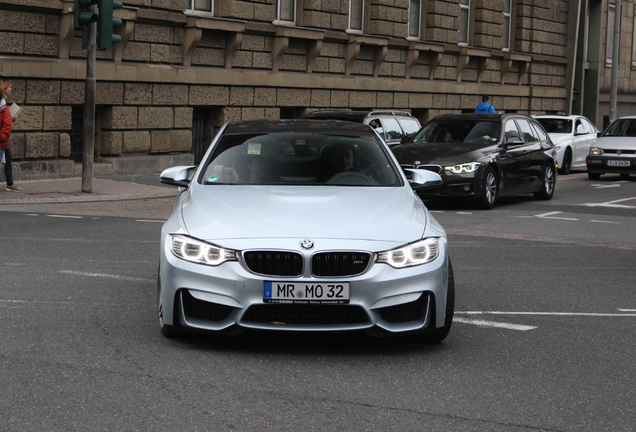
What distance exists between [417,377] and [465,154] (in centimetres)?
1099

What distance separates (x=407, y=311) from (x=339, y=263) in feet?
1.64

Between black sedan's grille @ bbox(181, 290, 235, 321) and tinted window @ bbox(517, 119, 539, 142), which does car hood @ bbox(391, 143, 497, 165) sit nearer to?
tinted window @ bbox(517, 119, 539, 142)

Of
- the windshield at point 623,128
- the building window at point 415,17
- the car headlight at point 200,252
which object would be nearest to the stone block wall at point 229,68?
the building window at point 415,17

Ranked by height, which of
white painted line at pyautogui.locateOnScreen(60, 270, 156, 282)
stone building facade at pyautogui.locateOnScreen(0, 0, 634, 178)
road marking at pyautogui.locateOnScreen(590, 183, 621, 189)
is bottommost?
white painted line at pyautogui.locateOnScreen(60, 270, 156, 282)

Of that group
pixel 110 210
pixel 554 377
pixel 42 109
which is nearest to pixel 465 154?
pixel 110 210

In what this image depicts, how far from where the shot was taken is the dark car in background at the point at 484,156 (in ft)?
53.4

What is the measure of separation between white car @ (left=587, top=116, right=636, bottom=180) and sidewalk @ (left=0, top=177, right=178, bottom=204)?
410 inches

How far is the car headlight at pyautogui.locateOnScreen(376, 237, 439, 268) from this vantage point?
6.14 m

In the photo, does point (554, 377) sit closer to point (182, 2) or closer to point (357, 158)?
point (357, 158)

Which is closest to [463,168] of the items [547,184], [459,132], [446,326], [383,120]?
[459,132]

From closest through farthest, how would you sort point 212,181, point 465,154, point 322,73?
point 212,181 → point 465,154 → point 322,73

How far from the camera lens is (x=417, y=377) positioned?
578 centimetres

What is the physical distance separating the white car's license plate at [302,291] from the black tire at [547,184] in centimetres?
1314

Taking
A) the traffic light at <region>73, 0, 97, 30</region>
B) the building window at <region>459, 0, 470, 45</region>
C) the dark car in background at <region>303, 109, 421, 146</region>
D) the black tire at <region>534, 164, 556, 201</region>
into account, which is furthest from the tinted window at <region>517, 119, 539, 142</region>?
the building window at <region>459, 0, 470, 45</region>
